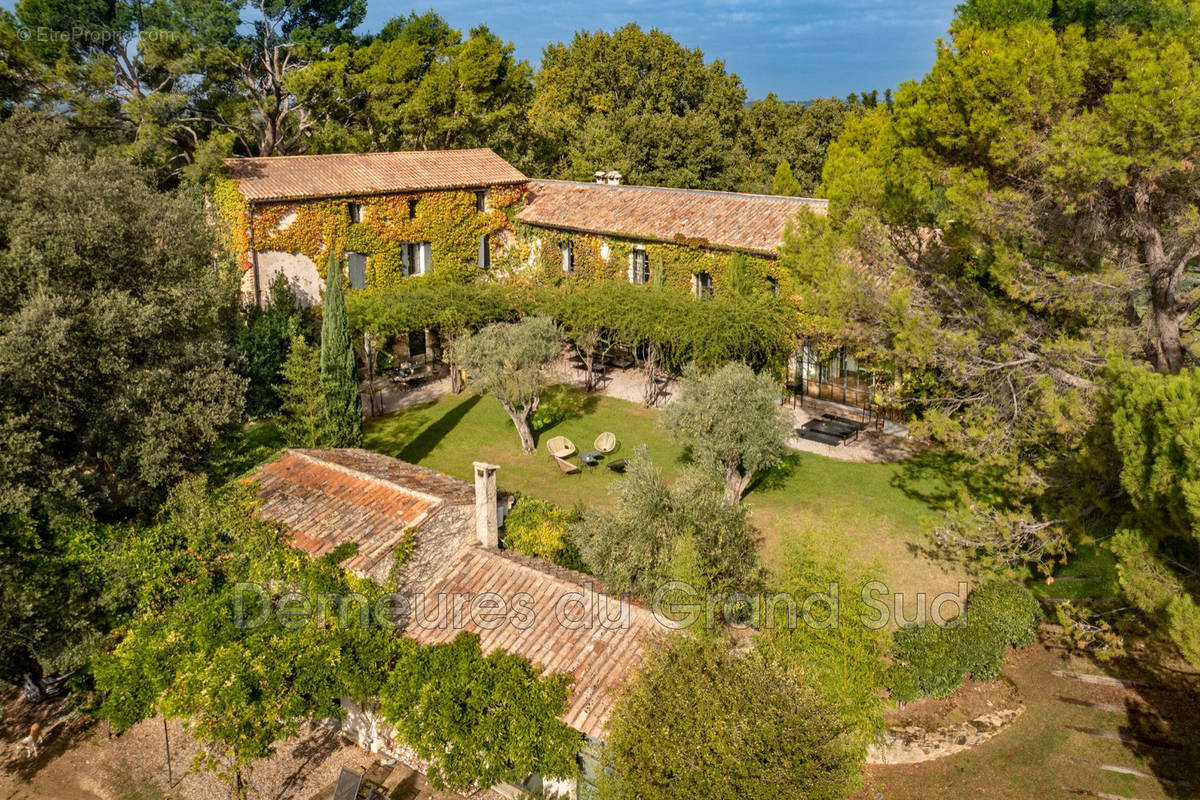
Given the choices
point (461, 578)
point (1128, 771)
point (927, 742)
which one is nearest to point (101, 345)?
point (461, 578)

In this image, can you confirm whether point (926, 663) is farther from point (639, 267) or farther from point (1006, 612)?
point (639, 267)

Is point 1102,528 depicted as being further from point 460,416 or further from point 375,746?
point 460,416

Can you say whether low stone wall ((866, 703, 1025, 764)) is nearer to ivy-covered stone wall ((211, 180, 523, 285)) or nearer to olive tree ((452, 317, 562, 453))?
olive tree ((452, 317, 562, 453))

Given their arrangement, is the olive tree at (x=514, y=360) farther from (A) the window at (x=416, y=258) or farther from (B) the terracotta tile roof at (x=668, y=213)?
(A) the window at (x=416, y=258)

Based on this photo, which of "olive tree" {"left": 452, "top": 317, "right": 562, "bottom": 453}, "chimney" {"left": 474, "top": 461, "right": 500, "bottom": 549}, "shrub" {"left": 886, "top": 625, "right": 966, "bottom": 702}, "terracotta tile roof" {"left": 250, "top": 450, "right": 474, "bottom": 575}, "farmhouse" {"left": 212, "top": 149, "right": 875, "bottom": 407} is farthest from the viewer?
"farmhouse" {"left": 212, "top": 149, "right": 875, "bottom": 407}

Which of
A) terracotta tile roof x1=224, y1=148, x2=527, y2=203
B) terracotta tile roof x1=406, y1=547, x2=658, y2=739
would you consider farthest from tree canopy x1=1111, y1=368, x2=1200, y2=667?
terracotta tile roof x1=224, y1=148, x2=527, y2=203

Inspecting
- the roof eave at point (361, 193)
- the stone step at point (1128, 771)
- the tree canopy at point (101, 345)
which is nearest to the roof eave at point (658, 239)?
the roof eave at point (361, 193)

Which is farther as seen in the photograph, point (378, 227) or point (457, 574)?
point (378, 227)

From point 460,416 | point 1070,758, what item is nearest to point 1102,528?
point 1070,758
